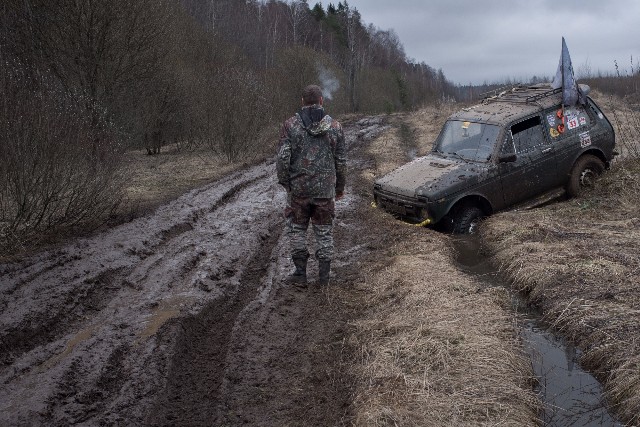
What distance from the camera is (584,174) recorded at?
10844 millimetres

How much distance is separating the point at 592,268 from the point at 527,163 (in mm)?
3539

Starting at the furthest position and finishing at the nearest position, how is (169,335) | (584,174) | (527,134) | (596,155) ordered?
(596,155)
(584,174)
(527,134)
(169,335)

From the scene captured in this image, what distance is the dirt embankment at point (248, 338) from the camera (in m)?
4.33

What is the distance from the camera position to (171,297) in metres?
6.46

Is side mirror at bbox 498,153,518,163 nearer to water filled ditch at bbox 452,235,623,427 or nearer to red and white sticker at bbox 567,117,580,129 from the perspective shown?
red and white sticker at bbox 567,117,580,129

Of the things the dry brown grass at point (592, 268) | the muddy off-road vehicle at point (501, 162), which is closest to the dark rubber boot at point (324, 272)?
the dry brown grass at point (592, 268)

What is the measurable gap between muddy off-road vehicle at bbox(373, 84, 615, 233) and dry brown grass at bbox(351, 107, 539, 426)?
1810mm

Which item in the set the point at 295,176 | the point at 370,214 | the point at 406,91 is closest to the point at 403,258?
the point at 295,176

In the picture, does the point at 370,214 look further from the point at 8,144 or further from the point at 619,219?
the point at 8,144

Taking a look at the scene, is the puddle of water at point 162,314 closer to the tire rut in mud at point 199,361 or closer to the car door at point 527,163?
the tire rut in mud at point 199,361

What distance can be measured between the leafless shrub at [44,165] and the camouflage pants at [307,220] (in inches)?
141

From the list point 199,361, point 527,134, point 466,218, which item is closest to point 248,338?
point 199,361

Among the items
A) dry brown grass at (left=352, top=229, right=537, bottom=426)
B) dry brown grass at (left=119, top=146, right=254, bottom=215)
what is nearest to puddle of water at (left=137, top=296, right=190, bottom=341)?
dry brown grass at (left=352, top=229, right=537, bottom=426)

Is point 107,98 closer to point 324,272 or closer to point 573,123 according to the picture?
point 573,123
